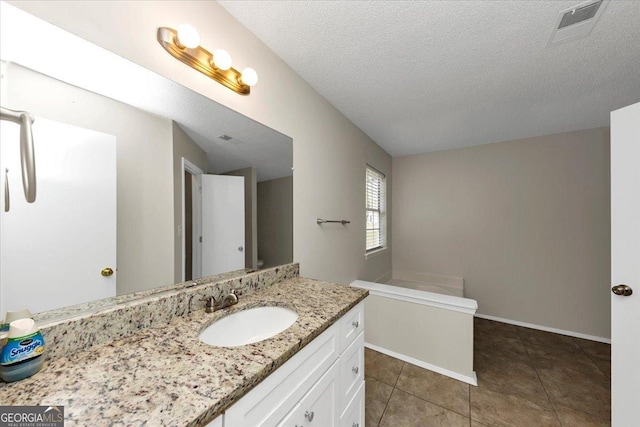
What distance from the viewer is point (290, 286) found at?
1.33 meters

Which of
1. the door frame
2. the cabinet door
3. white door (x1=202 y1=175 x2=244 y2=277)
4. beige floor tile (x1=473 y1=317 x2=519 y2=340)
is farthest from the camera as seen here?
beige floor tile (x1=473 y1=317 x2=519 y2=340)

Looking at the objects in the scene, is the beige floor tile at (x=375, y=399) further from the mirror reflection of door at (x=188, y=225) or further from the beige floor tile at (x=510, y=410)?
the mirror reflection of door at (x=188, y=225)

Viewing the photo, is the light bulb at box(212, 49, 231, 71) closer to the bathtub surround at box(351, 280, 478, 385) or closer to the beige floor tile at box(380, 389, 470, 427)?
the bathtub surround at box(351, 280, 478, 385)

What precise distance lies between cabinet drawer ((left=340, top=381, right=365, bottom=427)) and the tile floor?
371mm

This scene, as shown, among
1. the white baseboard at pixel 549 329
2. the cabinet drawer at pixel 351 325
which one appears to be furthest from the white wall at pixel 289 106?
the white baseboard at pixel 549 329

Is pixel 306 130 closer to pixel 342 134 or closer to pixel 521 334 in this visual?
pixel 342 134

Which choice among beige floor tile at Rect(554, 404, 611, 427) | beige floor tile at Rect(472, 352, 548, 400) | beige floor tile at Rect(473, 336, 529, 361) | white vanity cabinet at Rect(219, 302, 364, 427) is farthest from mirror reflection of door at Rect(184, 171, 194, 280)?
beige floor tile at Rect(473, 336, 529, 361)

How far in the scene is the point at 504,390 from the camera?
1.71 m

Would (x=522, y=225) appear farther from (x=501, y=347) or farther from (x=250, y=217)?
(x=250, y=217)

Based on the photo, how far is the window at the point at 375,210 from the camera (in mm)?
2998

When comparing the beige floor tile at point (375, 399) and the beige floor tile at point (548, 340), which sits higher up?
the beige floor tile at point (375, 399)

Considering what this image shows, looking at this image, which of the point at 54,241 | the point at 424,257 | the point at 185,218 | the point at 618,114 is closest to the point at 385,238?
the point at 424,257

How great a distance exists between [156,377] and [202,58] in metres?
1.20

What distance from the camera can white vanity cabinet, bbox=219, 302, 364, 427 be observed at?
0.61m
